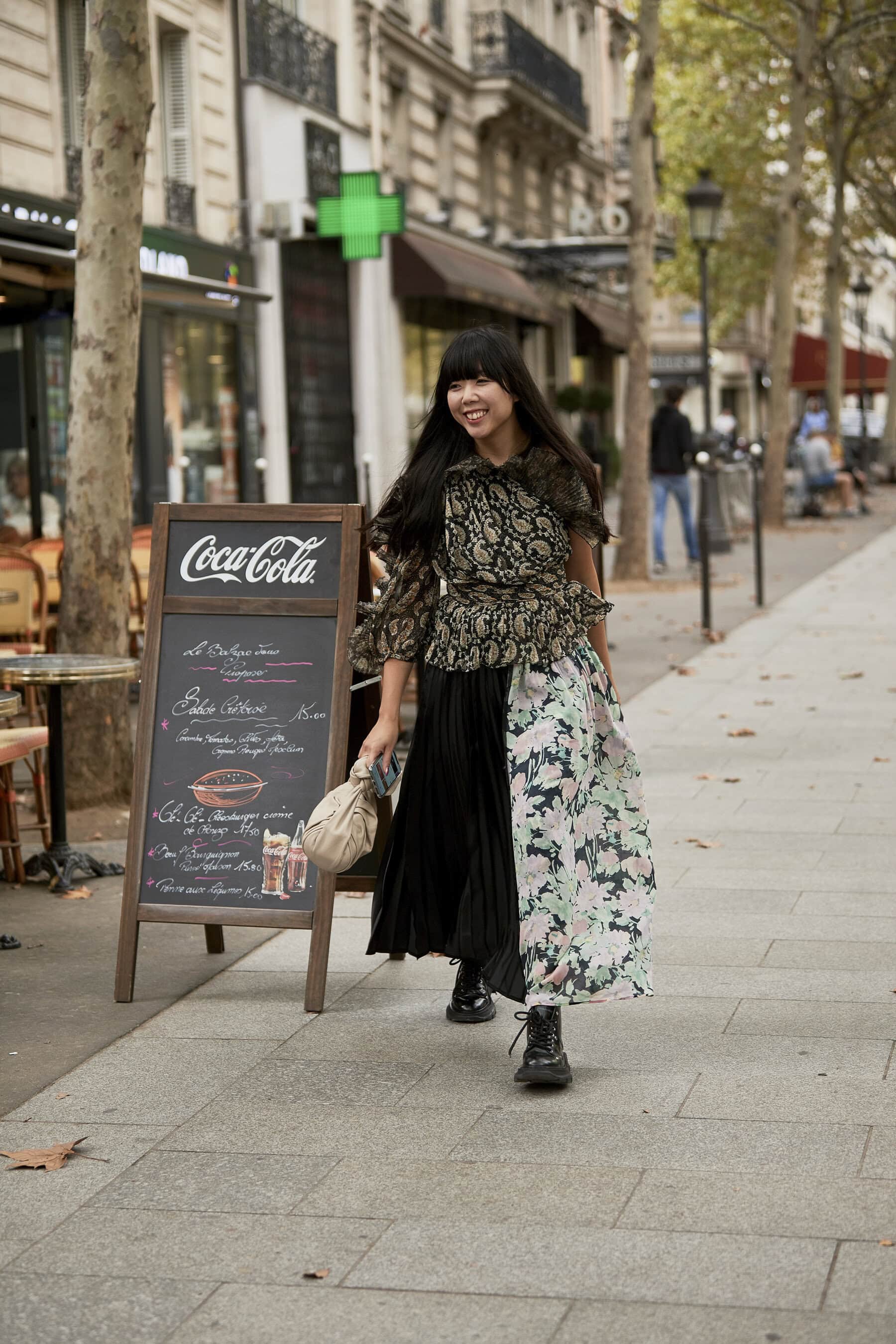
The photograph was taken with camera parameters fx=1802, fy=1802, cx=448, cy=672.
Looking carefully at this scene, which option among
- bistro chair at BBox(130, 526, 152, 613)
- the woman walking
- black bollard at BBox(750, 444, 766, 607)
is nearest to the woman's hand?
the woman walking

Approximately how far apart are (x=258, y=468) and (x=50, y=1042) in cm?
1648

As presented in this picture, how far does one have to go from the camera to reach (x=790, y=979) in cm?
520

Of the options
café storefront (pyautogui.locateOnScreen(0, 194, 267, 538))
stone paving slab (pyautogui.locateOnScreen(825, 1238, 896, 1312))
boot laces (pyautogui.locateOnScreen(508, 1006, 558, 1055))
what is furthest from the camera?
café storefront (pyautogui.locateOnScreen(0, 194, 267, 538))

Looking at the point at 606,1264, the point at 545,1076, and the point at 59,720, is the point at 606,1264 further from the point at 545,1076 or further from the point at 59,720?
the point at 59,720

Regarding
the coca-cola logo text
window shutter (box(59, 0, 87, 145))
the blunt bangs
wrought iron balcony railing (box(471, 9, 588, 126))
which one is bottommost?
the coca-cola logo text

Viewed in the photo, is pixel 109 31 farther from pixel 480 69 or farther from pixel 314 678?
pixel 480 69

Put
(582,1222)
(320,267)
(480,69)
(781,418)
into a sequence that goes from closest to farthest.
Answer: (582,1222)
(320,267)
(781,418)
(480,69)

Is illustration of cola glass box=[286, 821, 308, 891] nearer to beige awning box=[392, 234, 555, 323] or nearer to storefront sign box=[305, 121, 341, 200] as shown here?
storefront sign box=[305, 121, 341, 200]

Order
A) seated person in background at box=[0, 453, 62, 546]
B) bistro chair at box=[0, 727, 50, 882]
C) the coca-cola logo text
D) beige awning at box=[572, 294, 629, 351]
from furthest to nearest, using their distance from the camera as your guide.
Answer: beige awning at box=[572, 294, 629, 351] < seated person in background at box=[0, 453, 62, 546] < bistro chair at box=[0, 727, 50, 882] < the coca-cola logo text

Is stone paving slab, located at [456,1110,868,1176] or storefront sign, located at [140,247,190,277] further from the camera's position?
storefront sign, located at [140,247,190,277]

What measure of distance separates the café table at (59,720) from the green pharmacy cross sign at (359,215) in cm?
1682

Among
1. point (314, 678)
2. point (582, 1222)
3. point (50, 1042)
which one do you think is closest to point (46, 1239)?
point (582, 1222)

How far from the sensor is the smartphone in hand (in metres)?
4.60

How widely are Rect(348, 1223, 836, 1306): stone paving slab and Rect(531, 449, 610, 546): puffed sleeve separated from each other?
1764mm
